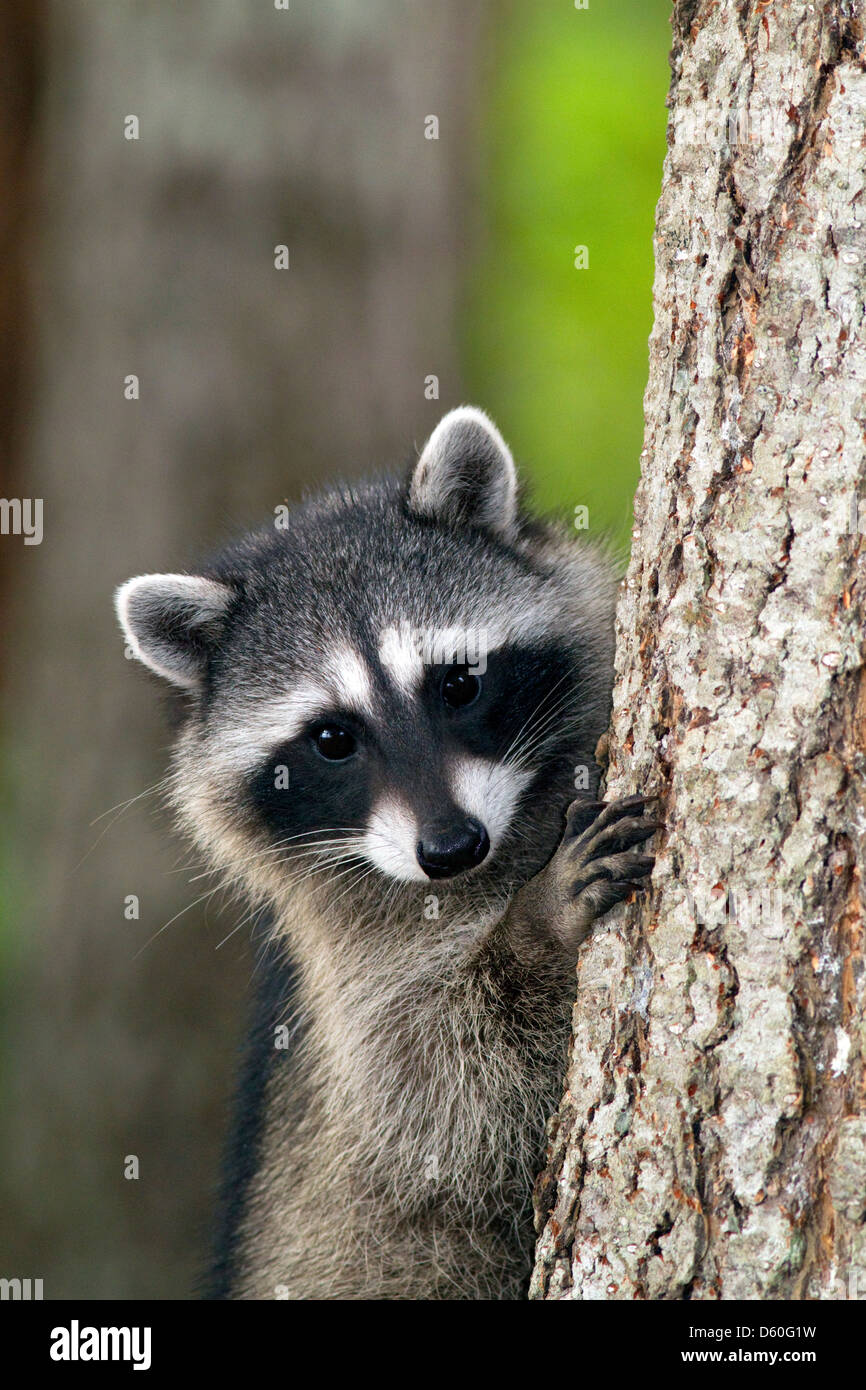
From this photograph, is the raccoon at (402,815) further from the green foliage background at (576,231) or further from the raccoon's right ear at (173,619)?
the green foliage background at (576,231)

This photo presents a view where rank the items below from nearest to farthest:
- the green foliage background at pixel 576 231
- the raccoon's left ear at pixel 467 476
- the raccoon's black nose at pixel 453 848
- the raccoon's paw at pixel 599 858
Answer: the raccoon's paw at pixel 599 858 → the raccoon's black nose at pixel 453 848 → the raccoon's left ear at pixel 467 476 → the green foliage background at pixel 576 231

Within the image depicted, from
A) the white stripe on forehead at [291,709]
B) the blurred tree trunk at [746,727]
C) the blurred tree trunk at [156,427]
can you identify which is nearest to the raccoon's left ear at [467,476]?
the white stripe on forehead at [291,709]

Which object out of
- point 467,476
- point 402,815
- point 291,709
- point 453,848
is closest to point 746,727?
point 453,848

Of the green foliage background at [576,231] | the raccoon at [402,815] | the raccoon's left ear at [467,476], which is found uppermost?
the green foliage background at [576,231]

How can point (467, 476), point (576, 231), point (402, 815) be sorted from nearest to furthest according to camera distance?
point (402, 815)
point (467, 476)
point (576, 231)

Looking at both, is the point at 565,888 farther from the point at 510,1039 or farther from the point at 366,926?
the point at 366,926

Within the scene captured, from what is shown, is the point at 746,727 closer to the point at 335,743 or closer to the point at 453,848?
the point at 453,848

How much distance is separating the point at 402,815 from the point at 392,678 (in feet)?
1.37

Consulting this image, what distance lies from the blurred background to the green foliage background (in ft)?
7.52

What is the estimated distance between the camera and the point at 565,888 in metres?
2.85

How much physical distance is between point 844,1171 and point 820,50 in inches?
74.3

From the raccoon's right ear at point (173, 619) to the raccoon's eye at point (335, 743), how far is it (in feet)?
1.92

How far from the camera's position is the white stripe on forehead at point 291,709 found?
12.0 feet

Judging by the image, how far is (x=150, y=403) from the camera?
6.27 m
